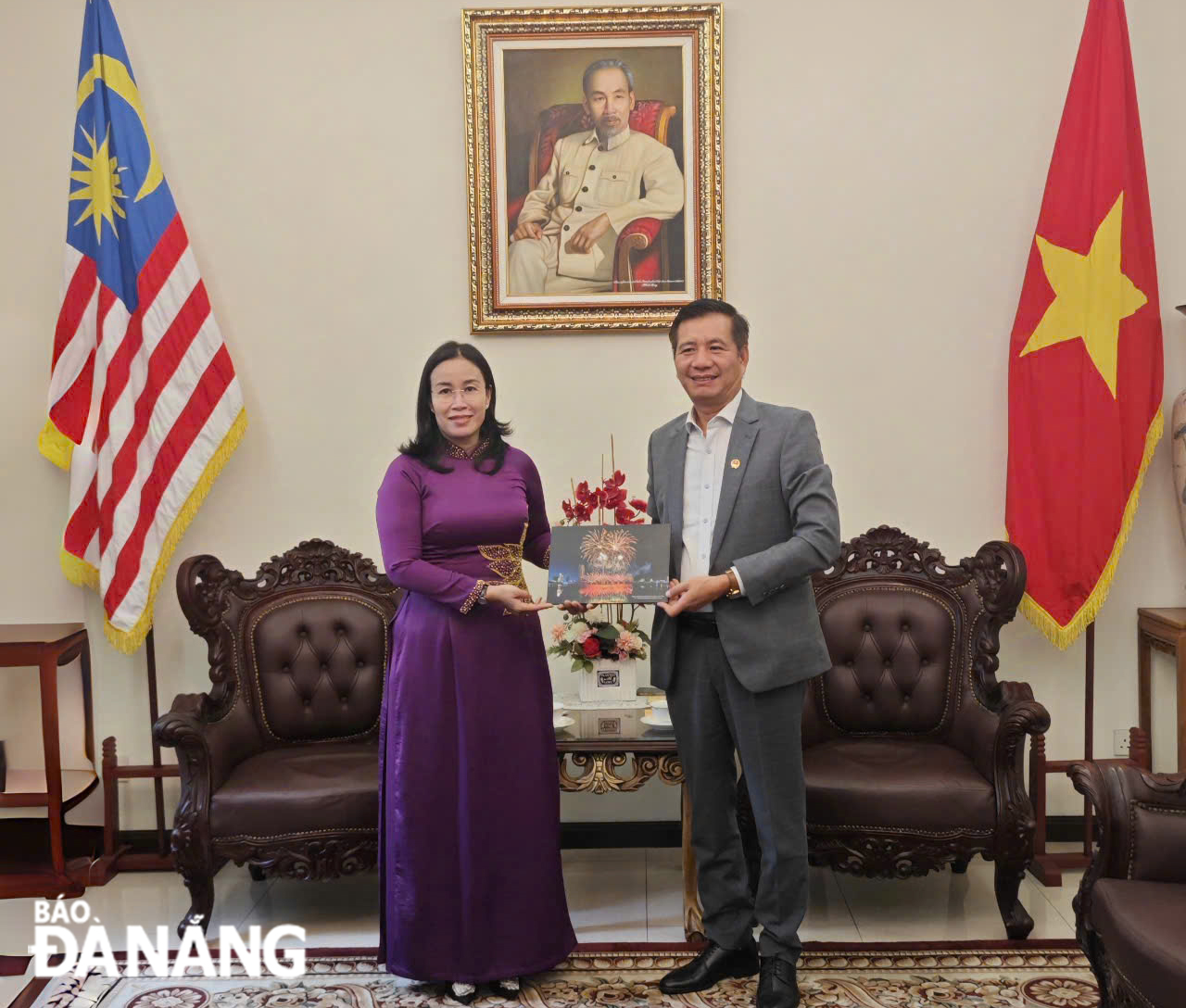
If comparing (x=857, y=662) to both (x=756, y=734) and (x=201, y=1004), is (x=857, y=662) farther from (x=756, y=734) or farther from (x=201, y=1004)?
(x=201, y=1004)

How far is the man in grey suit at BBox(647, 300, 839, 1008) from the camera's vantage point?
2.71m

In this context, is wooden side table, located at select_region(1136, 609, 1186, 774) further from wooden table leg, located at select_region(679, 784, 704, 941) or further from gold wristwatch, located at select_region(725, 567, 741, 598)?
gold wristwatch, located at select_region(725, 567, 741, 598)

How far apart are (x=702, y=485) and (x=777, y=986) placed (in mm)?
1326

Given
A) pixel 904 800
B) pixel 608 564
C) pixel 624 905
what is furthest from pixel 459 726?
pixel 904 800

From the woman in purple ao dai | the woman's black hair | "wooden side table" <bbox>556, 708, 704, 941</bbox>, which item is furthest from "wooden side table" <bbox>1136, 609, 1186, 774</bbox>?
the woman's black hair

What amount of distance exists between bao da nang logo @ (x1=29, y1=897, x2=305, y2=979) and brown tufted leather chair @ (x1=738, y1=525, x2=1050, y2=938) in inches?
59.2

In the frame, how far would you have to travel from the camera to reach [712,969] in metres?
2.95

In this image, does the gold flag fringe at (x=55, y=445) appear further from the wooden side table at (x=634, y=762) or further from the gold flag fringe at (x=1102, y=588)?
the gold flag fringe at (x=1102, y=588)

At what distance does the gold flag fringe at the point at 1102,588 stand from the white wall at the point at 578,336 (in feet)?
0.80

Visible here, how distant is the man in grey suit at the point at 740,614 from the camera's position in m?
2.71

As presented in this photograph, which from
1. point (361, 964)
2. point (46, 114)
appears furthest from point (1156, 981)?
point (46, 114)

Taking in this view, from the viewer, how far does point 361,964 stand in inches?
125

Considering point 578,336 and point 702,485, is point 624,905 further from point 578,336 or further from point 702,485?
point 578,336

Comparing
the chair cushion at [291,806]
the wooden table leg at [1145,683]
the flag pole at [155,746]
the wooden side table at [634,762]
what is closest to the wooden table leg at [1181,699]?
the wooden table leg at [1145,683]
